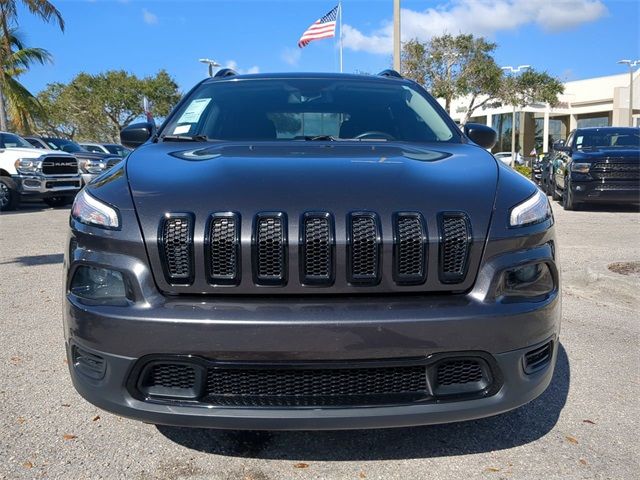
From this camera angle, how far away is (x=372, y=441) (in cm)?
263

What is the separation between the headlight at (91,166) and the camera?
1681 cm

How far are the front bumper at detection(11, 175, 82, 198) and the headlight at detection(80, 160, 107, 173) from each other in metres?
2.35

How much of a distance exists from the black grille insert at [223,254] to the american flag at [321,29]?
→ 1541 cm

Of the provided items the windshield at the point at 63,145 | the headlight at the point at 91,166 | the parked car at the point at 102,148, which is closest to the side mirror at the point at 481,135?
the headlight at the point at 91,166

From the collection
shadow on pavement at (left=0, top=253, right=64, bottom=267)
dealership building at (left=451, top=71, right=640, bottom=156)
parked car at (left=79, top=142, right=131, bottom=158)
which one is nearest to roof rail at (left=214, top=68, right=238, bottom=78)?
shadow on pavement at (left=0, top=253, right=64, bottom=267)

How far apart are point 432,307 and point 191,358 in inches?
35.4

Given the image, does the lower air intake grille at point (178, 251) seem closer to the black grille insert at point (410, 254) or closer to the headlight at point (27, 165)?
the black grille insert at point (410, 254)

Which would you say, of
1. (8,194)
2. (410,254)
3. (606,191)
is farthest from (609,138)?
(8,194)

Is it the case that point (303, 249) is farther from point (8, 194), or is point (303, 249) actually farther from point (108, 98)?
point (108, 98)

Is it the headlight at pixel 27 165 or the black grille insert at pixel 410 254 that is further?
the headlight at pixel 27 165

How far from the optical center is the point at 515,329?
2.17 metres

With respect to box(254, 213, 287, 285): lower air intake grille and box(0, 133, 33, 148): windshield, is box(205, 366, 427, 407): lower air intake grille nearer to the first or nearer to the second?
box(254, 213, 287, 285): lower air intake grille

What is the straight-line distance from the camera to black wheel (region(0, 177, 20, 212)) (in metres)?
13.3

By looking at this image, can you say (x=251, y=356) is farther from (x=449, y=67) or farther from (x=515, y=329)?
(x=449, y=67)
